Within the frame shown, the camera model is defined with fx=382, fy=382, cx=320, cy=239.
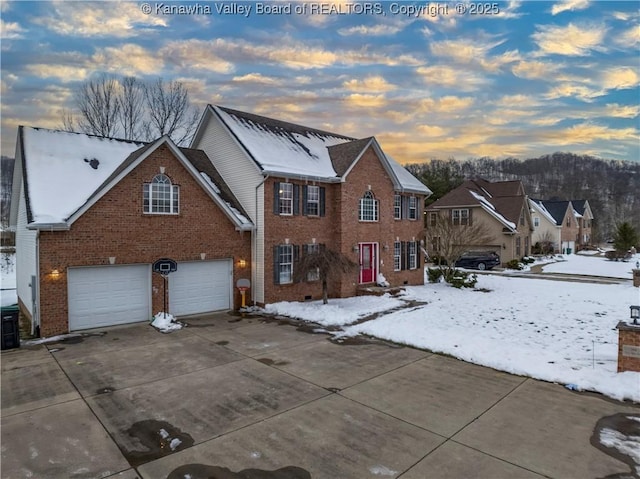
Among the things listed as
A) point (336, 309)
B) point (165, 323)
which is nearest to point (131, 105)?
point (165, 323)

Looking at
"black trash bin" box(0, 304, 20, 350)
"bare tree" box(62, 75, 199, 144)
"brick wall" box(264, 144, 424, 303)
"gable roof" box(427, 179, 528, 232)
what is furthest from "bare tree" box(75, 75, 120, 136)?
"gable roof" box(427, 179, 528, 232)

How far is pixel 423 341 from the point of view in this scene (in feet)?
34.0

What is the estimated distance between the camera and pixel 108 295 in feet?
39.3

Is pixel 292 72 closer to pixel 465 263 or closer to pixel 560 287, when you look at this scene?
pixel 560 287

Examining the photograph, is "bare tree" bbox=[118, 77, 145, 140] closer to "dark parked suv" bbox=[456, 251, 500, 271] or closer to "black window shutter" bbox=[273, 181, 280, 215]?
"black window shutter" bbox=[273, 181, 280, 215]

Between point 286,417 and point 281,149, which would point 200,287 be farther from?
point 286,417

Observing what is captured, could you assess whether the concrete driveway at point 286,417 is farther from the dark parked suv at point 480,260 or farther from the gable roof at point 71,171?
the dark parked suv at point 480,260

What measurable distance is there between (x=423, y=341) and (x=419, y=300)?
659 centimetres

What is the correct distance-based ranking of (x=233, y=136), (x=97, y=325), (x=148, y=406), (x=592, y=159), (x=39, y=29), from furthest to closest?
1. (x=592, y=159)
2. (x=233, y=136)
3. (x=39, y=29)
4. (x=97, y=325)
5. (x=148, y=406)

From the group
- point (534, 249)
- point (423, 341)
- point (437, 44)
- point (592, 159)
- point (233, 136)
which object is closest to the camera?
point (423, 341)

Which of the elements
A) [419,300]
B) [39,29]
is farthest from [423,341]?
[39,29]

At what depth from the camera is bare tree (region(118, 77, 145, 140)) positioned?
29625 mm

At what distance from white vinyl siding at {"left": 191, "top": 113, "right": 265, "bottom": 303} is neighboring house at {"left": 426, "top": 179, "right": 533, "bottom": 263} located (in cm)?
2055

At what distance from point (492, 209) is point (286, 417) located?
1320 inches
